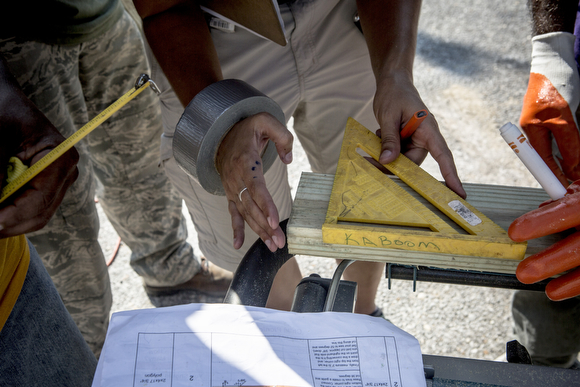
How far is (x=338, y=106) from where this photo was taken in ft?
4.54

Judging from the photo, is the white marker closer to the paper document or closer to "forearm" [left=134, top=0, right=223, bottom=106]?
the paper document

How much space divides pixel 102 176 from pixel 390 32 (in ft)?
4.31

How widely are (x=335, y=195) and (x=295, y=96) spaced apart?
23.5 inches

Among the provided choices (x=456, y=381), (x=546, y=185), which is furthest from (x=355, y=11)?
(x=456, y=381)

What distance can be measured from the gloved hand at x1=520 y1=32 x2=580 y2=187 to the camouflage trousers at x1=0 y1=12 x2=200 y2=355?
1413mm

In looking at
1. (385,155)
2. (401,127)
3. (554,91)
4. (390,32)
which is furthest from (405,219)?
(554,91)

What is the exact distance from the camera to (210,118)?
0.89 m

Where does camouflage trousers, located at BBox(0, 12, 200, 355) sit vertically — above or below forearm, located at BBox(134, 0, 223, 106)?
below

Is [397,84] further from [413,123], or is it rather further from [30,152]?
[30,152]

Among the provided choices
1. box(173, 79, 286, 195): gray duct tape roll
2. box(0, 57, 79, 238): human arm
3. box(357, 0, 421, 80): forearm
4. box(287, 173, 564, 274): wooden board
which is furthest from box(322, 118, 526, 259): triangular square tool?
box(0, 57, 79, 238): human arm

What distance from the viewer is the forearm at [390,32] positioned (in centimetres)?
111

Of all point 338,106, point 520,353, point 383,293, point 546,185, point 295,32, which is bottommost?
point 383,293

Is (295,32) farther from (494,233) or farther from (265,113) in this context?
(494,233)

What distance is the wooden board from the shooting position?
30.3 inches
